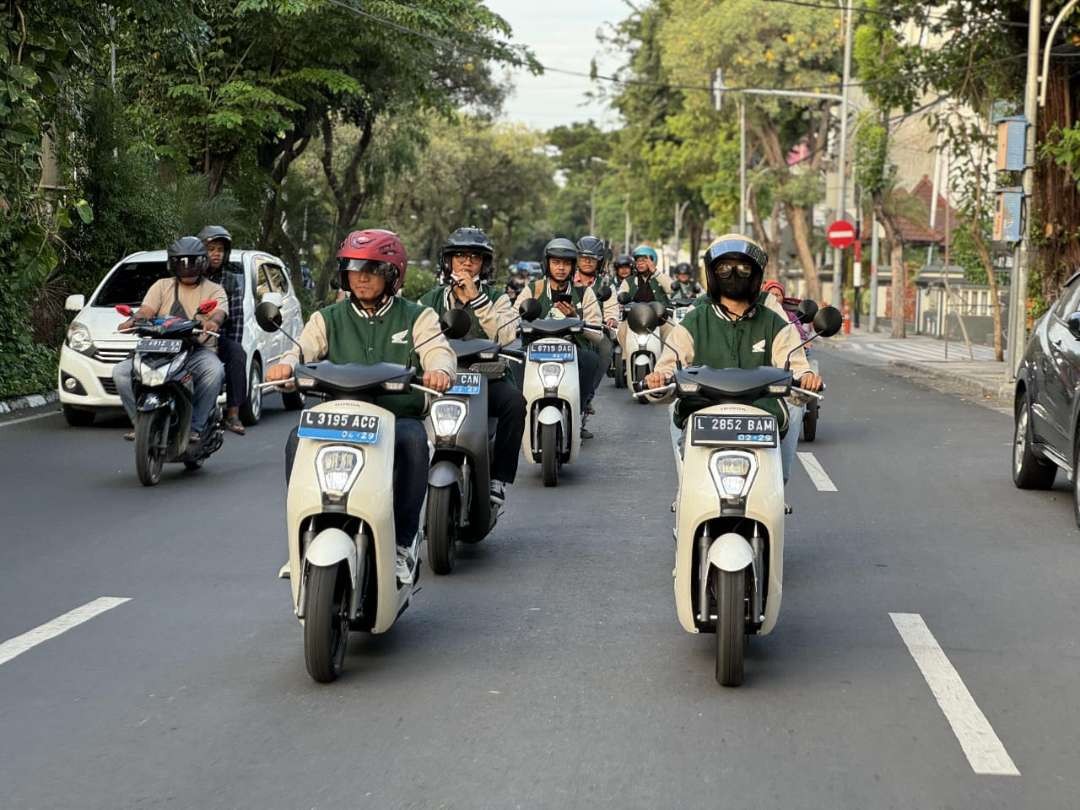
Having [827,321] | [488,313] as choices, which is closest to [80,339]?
[488,313]

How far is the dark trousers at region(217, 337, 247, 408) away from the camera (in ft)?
42.0

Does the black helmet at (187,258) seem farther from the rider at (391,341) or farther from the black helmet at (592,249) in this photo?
the rider at (391,341)

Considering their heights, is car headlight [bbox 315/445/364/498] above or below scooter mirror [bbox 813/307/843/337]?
below

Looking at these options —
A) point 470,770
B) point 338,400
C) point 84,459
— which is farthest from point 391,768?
point 84,459

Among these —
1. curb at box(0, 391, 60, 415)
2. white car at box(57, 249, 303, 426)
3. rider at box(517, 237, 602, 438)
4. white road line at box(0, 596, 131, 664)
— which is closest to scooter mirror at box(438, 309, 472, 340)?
white road line at box(0, 596, 131, 664)

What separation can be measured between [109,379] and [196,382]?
12.4 ft

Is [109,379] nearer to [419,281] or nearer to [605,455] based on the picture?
[605,455]

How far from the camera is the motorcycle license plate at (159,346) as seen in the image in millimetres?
11562

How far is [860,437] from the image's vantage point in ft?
50.9

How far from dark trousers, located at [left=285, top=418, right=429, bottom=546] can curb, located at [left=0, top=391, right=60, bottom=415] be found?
11341mm

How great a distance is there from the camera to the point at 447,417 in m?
8.49

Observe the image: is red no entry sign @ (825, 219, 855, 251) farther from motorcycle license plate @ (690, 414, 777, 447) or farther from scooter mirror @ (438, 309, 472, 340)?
motorcycle license plate @ (690, 414, 777, 447)

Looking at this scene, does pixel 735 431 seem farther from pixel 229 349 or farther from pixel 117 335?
pixel 117 335

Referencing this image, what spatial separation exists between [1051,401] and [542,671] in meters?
5.69
